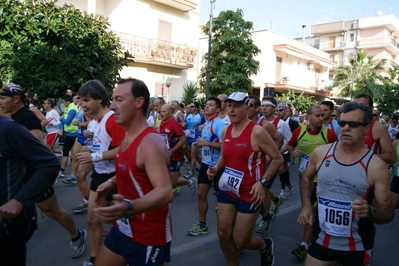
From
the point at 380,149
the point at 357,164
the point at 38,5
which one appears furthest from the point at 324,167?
the point at 38,5

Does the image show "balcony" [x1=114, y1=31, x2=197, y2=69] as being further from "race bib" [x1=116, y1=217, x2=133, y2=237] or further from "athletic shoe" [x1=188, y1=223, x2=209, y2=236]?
"race bib" [x1=116, y1=217, x2=133, y2=237]

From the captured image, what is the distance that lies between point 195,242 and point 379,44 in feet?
190

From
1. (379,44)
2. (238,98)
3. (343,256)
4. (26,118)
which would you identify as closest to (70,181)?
(26,118)

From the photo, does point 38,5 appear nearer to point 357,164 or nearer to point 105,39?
point 105,39

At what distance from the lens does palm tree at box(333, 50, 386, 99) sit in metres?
37.5

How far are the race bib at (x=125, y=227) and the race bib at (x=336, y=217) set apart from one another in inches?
58.7

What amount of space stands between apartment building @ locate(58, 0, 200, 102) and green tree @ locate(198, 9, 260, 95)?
125cm

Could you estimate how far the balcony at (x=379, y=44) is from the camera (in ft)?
178

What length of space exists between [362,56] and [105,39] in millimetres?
34546

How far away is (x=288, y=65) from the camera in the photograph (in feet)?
116

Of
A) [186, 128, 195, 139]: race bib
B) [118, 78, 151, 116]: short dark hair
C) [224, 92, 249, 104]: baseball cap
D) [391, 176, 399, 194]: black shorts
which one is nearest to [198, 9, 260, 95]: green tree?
[186, 128, 195, 139]: race bib

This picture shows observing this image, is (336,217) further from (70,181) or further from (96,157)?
(70,181)

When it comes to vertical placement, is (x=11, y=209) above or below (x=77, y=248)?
above

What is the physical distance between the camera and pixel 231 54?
888 inches
